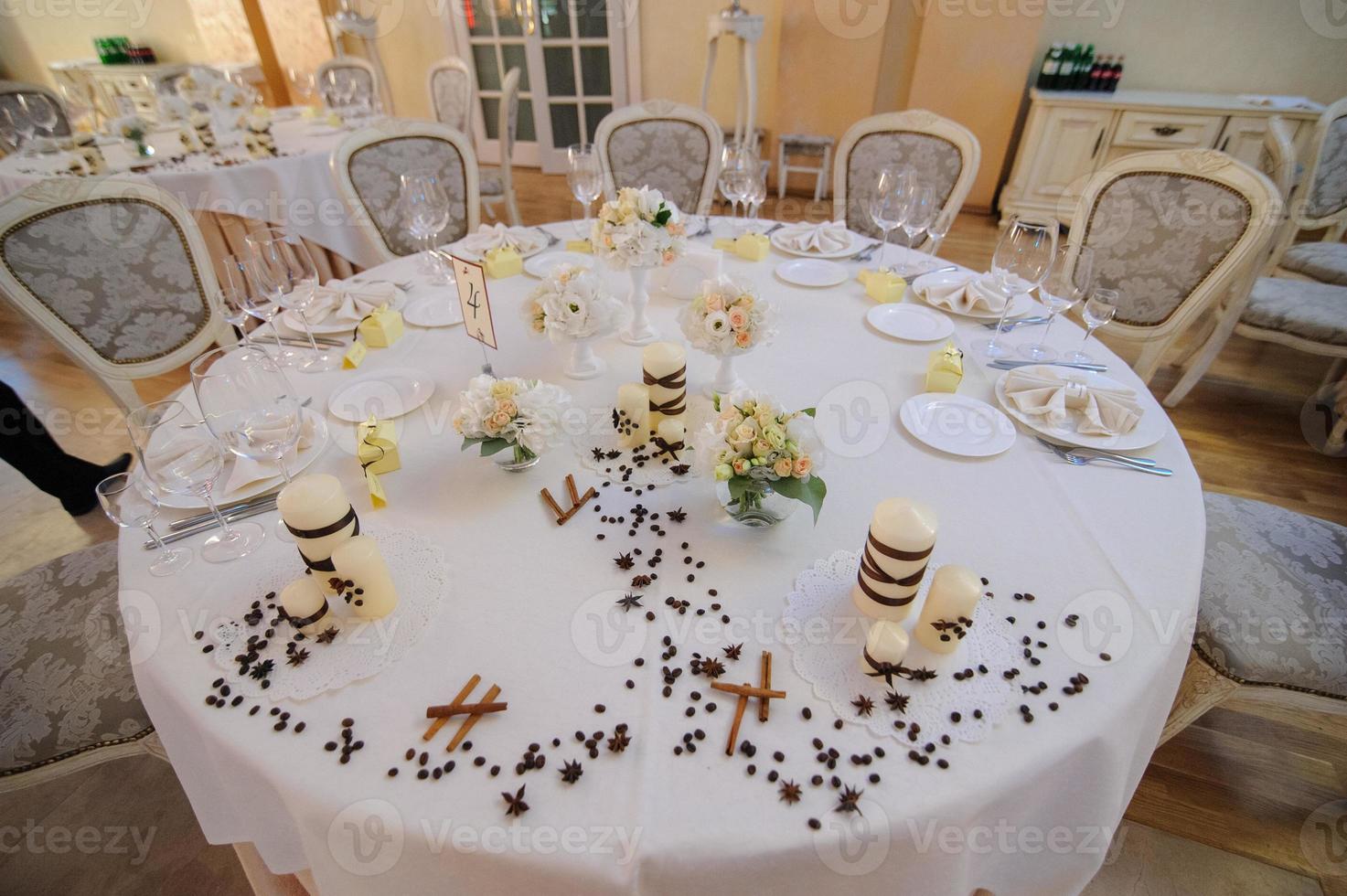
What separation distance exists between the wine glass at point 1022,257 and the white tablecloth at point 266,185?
2179 millimetres

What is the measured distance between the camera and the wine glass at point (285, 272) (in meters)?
1.24

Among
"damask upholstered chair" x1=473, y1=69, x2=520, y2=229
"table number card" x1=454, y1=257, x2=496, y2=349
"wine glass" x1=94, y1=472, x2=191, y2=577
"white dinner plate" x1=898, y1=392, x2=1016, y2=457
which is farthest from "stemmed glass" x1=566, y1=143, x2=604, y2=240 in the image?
"damask upholstered chair" x1=473, y1=69, x2=520, y2=229

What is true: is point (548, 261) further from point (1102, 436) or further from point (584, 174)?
point (1102, 436)

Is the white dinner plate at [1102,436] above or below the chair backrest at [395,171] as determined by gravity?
below

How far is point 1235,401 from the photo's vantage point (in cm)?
258

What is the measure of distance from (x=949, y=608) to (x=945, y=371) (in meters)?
0.59

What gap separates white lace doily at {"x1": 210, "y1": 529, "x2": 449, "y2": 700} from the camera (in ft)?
2.34

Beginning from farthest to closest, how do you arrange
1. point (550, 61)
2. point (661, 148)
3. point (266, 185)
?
point (550, 61) → point (266, 185) → point (661, 148)

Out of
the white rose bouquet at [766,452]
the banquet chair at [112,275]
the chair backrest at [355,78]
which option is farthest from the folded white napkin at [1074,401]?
the chair backrest at [355,78]

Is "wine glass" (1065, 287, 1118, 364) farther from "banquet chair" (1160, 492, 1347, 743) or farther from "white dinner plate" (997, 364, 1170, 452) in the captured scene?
"banquet chair" (1160, 492, 1347, 743)

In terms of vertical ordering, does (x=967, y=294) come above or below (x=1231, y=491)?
above

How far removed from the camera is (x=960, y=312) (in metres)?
1.44

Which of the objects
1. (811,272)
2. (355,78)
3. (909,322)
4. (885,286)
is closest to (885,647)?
(909,322)

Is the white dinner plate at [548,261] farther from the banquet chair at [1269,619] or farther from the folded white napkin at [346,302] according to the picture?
the banquet chair at [1269,619]
